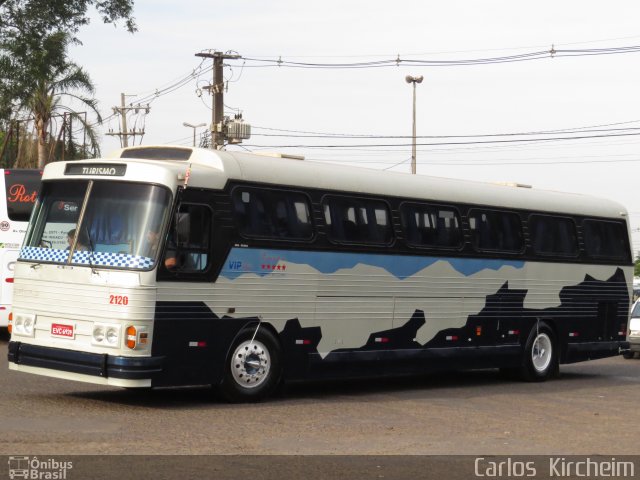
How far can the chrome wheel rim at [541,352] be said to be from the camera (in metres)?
19.6

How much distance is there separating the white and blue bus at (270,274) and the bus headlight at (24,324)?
20 mm

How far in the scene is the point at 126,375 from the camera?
13.1 m

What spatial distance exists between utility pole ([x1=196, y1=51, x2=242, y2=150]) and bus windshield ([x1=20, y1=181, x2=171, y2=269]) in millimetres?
28099

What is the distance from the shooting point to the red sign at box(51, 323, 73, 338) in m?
13.6

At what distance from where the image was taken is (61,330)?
13711 millimetres

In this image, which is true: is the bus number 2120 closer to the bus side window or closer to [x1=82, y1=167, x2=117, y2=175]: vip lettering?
the bus side window

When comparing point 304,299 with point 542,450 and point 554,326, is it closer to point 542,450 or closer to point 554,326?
point 542,450

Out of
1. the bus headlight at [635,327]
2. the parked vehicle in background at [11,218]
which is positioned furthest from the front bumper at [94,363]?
the bus headlight at [635,327]

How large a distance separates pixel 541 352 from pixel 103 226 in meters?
8.89

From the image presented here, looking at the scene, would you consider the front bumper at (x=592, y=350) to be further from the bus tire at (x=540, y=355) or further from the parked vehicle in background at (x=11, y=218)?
the parked vehicle in background at (x=11, y=218)
